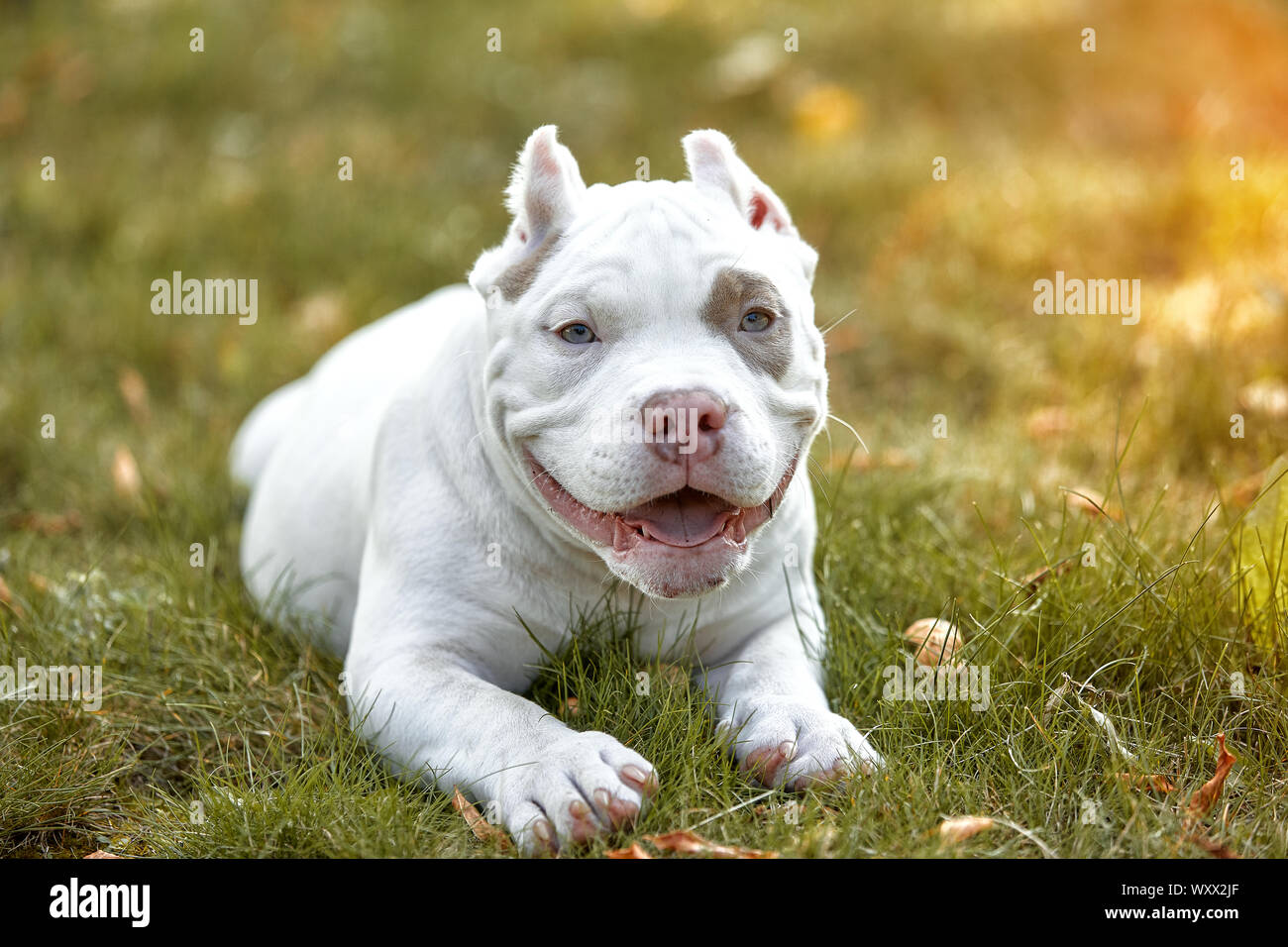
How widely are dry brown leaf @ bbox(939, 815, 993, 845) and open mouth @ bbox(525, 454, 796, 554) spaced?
2.48 ft

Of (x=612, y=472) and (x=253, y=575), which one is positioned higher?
(x=612, y=472)

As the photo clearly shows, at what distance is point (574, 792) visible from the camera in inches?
103

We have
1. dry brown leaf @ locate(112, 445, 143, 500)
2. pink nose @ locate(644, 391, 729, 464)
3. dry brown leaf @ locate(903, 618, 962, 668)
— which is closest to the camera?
pink nose @ locate(644, 391, 729, 464)

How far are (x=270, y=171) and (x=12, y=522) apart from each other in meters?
3.36

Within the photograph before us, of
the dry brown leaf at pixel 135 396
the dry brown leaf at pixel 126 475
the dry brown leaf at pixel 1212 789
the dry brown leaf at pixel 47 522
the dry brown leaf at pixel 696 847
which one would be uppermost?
the dry brown leaf at pixel 135 396

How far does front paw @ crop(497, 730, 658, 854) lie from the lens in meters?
2.60

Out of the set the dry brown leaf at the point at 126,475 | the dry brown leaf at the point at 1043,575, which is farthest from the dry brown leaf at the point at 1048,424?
the dry brown leaf at the point at 126,475

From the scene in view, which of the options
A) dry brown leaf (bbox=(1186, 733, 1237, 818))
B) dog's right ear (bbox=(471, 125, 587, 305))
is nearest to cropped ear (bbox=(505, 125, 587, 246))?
dog's right ear (bbox=(471, 125, 587, 305))

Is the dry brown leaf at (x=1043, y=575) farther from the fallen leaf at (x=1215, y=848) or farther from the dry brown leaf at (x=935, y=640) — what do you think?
the fallen leaf at (x=1215, y=848)

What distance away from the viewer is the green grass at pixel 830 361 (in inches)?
115

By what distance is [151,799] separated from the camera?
9.95 feet

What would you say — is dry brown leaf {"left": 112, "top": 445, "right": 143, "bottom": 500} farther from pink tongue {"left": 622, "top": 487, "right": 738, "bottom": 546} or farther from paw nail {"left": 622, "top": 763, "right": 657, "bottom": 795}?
paw nail {"left": 622, "top": 763, "right": 657, "bottom": 795}
